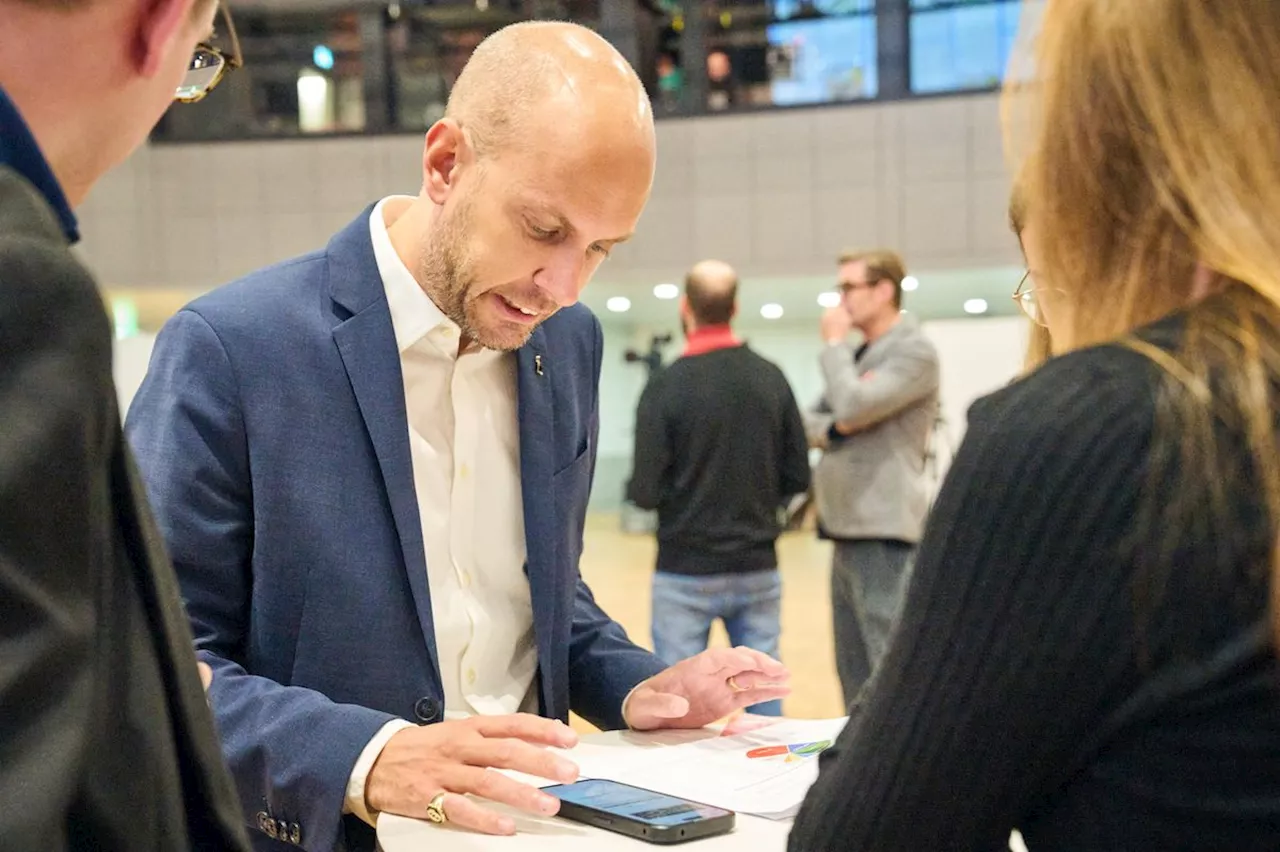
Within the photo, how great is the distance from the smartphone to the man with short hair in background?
318 centimetres

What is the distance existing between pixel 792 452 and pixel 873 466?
33 cm

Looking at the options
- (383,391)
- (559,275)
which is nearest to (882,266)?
(559,275)

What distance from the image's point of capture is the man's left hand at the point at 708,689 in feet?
6.09

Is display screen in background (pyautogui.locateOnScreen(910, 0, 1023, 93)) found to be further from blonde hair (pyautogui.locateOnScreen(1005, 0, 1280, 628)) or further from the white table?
blonde hair (pyautogui.locateOnScreen(1005, 0, 1280, 628))

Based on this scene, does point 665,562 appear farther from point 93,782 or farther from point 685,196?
point 685,196

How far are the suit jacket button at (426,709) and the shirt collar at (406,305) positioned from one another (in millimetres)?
500

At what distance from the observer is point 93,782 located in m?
0.69

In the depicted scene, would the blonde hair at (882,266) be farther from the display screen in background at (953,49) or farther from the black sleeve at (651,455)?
the display screen in background at (953,49)

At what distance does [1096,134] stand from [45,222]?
696mm

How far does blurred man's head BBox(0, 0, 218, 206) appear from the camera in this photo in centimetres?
74

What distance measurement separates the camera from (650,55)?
12.3 m

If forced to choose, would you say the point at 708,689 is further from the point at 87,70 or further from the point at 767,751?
the point at 87,70

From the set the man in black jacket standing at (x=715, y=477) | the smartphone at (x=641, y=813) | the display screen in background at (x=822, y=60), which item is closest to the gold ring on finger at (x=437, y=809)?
the smartphone at (x=641, y=813)

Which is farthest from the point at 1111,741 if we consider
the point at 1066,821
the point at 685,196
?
the point at 685,196
